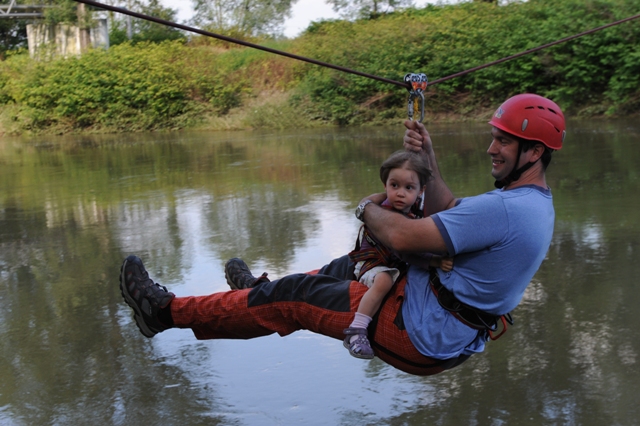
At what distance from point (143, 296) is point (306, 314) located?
35.3 inches

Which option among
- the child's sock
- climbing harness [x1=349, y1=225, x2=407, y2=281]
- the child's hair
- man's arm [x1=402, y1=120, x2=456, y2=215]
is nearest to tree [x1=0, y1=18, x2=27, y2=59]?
man's arm [x1=402, y1=120, x2=456, y2=215]

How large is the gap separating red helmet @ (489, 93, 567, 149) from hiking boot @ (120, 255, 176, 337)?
5.93ft

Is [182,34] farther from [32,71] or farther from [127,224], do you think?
[127,224]

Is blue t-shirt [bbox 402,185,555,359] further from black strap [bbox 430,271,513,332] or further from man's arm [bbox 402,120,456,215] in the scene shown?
man's arm [bbox 402,120,456,215]

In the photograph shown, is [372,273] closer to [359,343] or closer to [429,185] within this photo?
[359,343]

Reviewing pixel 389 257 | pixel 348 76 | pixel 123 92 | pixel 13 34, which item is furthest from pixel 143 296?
pixel 13 34

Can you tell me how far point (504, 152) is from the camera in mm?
3346

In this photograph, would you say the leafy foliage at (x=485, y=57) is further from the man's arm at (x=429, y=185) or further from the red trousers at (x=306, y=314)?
the red trousers at (x=306, y=314)

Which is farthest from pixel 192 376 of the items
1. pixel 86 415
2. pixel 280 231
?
pixel 280 231

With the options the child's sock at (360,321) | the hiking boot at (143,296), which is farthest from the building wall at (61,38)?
the child's sock at (360,321)

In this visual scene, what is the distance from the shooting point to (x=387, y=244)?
3.27m

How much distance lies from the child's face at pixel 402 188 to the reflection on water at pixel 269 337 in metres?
1.27

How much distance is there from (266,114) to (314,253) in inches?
685

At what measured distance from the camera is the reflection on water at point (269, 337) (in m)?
4.25
